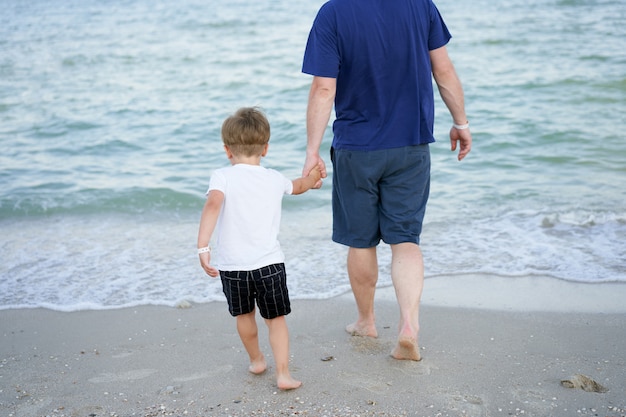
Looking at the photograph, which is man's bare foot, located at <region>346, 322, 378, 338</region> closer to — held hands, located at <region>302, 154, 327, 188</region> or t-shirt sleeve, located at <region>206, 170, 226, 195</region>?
held hands, located at <region>302, 154, 327, 188</region>

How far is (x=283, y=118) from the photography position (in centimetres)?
1019

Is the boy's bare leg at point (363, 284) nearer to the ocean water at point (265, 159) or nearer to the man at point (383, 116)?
the man at point (383, 116)

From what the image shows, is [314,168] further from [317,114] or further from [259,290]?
[259,290]

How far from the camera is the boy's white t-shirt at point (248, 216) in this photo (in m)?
3.20

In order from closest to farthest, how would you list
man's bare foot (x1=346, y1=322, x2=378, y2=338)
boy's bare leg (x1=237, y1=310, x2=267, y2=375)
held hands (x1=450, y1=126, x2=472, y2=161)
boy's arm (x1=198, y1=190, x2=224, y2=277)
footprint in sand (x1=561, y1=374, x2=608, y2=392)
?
boy's arm (x1=198, y1=190, x2=224, y2=277)
footprint in sand (x1=561, y1=374, x2=608, y2=392)
boy's bare leg (x1=237, y1=310, x2=267, y2=375)
held hands (x1=450, y1=126, x2=472, y2=161)
man's bare foot (x1=346, y1=322, x2=378, y2=338)

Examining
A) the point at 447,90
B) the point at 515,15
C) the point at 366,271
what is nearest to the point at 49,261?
the point at 366,271

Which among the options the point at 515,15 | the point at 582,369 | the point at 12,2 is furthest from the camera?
the point at 12,2

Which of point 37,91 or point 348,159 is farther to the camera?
point 37,91

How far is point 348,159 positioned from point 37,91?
10.5 meters

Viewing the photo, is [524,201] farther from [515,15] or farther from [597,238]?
[515,15]

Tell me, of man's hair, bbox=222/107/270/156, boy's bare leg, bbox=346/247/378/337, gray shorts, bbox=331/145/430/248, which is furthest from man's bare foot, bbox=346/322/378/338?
man's hair, bbox=222/107/270/156

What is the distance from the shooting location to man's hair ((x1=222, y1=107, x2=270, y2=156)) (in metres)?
3.20

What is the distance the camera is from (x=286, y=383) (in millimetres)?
3344

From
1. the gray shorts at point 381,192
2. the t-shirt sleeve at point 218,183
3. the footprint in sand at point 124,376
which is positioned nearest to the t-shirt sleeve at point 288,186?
the t-shirt sleeve at point 218,183
